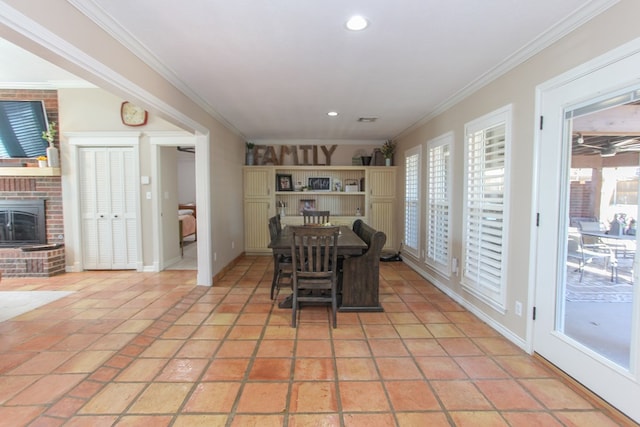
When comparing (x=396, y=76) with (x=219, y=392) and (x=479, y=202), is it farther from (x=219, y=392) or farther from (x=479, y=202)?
(x=219, y=392)

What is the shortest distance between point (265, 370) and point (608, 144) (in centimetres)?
263

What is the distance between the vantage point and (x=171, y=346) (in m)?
2.49

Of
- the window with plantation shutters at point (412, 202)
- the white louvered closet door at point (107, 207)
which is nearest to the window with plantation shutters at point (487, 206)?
the window with plantation shutters at point (412, 202)

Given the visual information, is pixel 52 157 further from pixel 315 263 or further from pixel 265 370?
pixel 265 370

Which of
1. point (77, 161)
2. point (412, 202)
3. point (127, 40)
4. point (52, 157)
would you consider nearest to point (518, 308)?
point (412, 202)

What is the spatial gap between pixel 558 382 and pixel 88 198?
594cm

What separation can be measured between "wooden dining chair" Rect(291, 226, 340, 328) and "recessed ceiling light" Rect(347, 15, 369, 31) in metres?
1.59

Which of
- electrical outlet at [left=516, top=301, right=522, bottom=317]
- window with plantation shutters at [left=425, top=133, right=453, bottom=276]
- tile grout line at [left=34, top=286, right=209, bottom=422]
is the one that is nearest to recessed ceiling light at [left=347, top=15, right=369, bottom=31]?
window with plantation shutters at [left=425, top=133, right=453, bottom=276]

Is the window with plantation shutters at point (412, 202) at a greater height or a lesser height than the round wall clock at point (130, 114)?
lesser

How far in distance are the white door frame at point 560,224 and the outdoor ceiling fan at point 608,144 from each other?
12 cm

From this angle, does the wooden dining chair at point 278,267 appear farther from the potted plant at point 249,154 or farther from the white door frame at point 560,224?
the potted plant at point 249,154

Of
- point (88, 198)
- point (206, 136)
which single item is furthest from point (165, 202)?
point (206, 136)

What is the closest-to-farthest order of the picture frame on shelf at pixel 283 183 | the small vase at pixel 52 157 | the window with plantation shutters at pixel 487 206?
the window with plantation shutters at pixel 487 206 → the small vase at pixel 52 157 → the picture frame on shelf at pixel 283 183

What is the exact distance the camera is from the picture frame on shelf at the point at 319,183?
6.42m
